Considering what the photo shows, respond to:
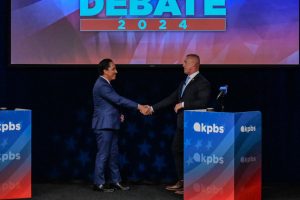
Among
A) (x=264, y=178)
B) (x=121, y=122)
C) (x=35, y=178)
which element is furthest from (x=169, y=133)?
(x=35, y=178)

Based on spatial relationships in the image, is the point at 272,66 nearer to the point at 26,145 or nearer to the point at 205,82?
the point at 205,82

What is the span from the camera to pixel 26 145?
571 centimetres

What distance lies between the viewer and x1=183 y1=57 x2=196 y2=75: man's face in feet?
19.9

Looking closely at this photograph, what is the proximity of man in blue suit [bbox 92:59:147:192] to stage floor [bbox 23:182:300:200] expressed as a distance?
7.9 inches

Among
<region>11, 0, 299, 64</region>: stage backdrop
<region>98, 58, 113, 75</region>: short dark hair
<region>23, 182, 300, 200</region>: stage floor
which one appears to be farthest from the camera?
<region>11, 0, 299, 64</region>: stage backdrop

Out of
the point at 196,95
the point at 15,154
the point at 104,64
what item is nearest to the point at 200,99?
the point at 196,95

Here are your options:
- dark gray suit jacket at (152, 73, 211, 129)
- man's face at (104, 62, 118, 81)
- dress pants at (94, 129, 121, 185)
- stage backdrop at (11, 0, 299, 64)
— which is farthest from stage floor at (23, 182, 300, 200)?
stage backdrop at (11, 0, 299, 64)

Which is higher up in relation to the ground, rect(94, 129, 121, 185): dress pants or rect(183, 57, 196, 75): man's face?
rect(183, 57, 196, 75): man's face

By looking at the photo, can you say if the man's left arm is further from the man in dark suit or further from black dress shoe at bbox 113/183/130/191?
black dress shoe at bbox 113/183/130/191

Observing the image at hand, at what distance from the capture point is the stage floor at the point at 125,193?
589 centimetres

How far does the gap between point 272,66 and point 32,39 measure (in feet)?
8.52

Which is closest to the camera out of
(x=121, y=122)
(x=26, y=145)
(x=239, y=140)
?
(x=239, y=140)

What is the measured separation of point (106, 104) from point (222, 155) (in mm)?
1478

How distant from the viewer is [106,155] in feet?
20.3
